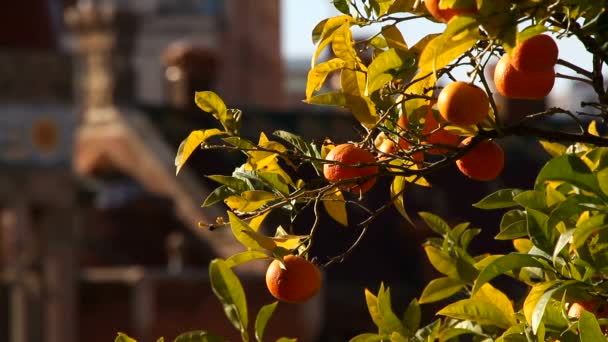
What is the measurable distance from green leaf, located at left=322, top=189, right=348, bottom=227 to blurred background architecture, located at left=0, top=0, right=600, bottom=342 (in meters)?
17.2

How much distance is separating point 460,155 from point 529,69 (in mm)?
307

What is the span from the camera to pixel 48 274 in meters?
24.8

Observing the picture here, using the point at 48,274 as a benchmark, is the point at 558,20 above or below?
above

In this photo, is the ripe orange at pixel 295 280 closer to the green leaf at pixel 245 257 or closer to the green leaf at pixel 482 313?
the green leaf at pixel 245 257

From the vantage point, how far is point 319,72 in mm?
4098

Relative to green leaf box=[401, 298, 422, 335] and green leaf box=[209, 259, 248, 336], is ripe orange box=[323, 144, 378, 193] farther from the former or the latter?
green leaf box=[401, 298, 422, 335]

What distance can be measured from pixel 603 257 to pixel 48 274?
2118 centimetres

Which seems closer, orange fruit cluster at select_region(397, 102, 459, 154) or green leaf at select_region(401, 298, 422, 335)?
orange fruit cluster at select_region(397, 102, 459, 154)

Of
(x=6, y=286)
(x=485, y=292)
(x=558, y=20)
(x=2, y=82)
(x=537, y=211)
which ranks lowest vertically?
(x=6, y=286)

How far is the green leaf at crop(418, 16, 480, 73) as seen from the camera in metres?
3.52

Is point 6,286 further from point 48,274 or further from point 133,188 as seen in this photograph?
point 133,188

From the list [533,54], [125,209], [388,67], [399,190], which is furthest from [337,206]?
[125,209]

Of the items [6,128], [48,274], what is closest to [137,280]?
[48,274]

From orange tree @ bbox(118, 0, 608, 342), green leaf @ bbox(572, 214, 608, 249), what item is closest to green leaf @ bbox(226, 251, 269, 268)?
orange tree @ bbox(118, 0, 608, 342)
